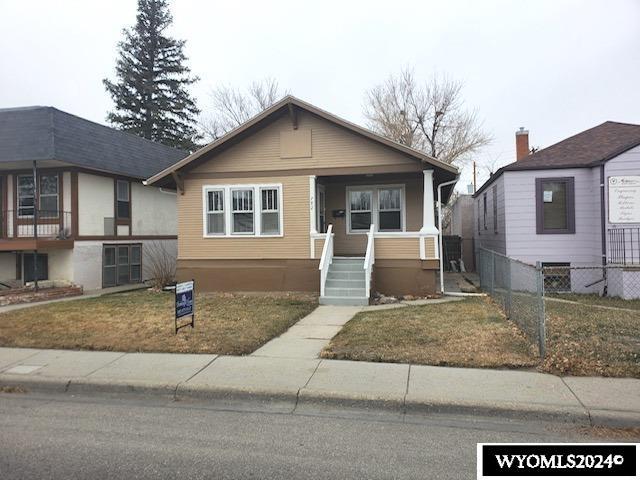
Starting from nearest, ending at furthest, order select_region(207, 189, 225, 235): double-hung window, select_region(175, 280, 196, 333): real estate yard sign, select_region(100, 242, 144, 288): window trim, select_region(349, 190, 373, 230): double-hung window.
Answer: select_region(175, 280, 196, 333): real estate yard sign, select_region(207, 189, 225, 235): double-hung window, select_region(349, 190, 373, 230): double-hung window, select_region(100, 242, 144, 288): window trim

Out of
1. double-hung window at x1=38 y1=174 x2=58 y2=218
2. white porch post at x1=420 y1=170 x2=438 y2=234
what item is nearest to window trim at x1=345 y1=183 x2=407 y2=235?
white porch post at x1=420 y1=170 x2=438 y2=234

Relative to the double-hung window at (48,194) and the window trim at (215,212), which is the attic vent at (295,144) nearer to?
the window trim at (215,212)

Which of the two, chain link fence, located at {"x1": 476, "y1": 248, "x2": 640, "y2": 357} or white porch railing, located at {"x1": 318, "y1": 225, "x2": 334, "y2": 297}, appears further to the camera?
white porch railing, located at {"x1": 318, "y1": 225, "x2": 334, "y2": 297}

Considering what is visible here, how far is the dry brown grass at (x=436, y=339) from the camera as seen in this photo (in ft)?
21.2

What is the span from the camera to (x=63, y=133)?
51.6 ft

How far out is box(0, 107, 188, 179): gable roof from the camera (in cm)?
1502

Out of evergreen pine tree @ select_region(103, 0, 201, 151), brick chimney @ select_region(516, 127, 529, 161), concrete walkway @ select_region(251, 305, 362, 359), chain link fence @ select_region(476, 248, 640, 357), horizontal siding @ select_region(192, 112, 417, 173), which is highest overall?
evergreen pine tree @ select_region(103, 0, 201, 151)

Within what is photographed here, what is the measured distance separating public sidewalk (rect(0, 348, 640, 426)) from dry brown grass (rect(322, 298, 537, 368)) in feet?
1.07

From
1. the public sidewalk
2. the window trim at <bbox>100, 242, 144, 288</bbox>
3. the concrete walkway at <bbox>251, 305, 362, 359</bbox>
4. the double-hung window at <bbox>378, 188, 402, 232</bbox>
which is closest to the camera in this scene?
the public sidewalk

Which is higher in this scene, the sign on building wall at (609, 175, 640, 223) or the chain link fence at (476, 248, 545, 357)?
the sign on building wall at (609, 175, 640, 223)

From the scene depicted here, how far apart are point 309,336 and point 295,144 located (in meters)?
7.34

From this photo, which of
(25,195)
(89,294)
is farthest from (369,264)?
(25,195)

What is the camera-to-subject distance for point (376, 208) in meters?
15.4

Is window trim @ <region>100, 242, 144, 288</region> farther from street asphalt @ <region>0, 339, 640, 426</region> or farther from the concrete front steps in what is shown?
street asphalt @ <region>0, 339, 640, 426</region>
